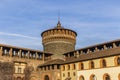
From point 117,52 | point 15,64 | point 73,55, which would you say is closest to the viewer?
point 117,52

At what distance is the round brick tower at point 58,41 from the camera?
193ft

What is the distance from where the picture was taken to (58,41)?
59.6 metres

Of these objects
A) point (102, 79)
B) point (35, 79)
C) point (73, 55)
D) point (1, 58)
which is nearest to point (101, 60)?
point (102, 79)

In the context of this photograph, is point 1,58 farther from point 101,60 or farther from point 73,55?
point 101,60

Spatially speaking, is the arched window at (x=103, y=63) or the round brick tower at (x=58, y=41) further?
the round brick tower at (x=58, y=41)

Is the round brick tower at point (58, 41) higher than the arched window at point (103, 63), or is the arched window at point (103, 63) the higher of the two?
the round brick tower at point (58, 41)

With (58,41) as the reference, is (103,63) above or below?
below

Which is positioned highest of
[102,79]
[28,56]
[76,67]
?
[28,56]

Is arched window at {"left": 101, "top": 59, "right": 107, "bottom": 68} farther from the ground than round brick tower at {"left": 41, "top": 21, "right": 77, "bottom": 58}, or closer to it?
closer to it

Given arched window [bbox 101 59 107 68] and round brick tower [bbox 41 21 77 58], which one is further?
round brick tower [bbox 41 21 77 58]

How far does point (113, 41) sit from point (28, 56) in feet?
68.6

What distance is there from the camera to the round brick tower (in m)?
58.9

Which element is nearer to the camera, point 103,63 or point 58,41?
point 103,63

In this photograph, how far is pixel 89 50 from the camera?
50.6 metres
